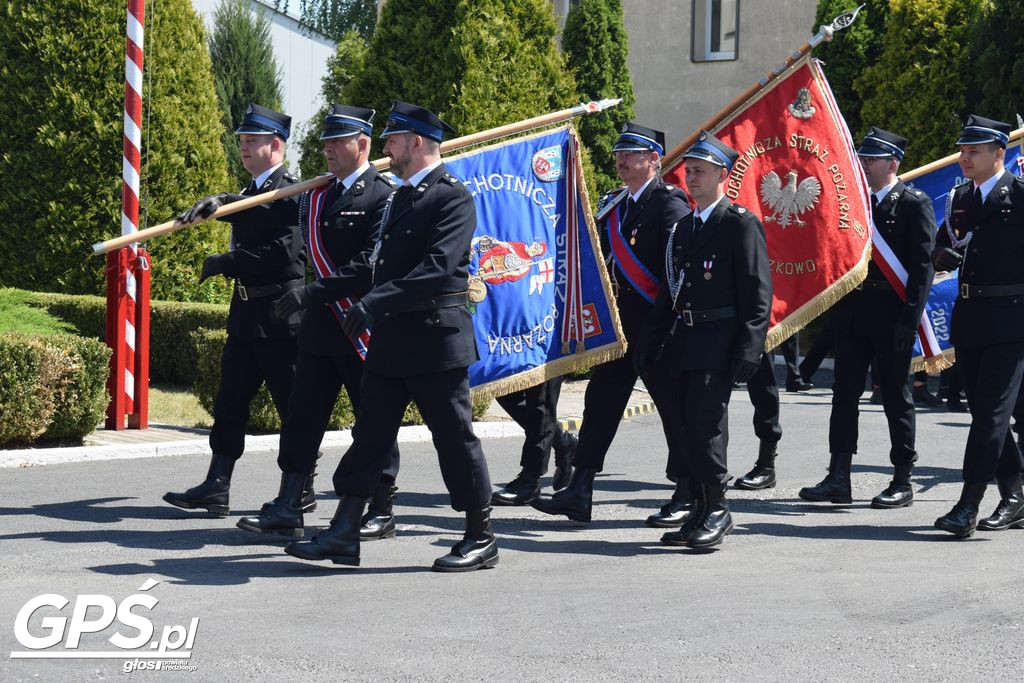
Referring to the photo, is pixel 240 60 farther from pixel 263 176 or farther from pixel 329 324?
pixel 329 324

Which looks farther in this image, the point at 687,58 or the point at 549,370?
the point at 687,58

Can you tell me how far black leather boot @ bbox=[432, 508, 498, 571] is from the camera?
6445mm

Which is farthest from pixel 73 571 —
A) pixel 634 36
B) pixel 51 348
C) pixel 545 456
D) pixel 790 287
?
pixel 634 36

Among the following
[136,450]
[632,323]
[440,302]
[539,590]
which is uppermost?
[440,302]

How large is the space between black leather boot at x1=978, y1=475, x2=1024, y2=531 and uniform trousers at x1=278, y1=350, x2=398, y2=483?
123 inches

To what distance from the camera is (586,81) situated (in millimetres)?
22344

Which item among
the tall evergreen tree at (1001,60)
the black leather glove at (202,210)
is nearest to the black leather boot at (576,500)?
the black leather glove at (202,210)

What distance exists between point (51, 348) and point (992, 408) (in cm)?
582

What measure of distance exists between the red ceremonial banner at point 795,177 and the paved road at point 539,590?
1274 mm

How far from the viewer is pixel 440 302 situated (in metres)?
6.38

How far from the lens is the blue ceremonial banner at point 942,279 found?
29.9ft

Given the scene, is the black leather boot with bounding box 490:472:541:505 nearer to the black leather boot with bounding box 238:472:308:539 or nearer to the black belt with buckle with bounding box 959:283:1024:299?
the black leather boot with bounding box 238:472:308:539

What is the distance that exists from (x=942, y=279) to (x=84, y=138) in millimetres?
7603

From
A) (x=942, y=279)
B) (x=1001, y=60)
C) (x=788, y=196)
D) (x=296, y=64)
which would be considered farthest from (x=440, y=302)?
(x=296, y=64)
